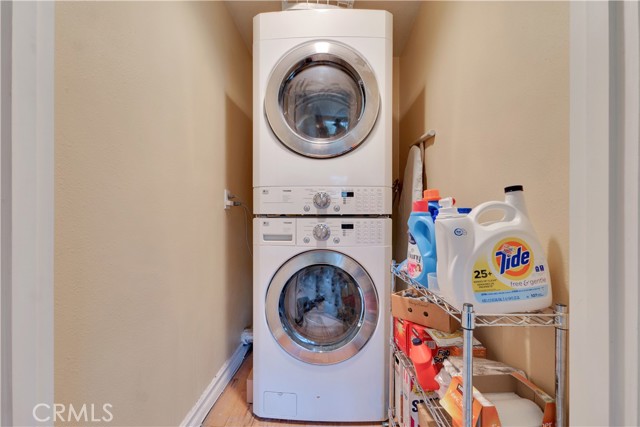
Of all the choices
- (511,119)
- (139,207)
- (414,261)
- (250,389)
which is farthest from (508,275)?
(250,389)

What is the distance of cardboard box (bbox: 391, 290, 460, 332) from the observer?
81cm

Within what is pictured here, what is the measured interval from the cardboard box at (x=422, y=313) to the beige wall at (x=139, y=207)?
33.2 inches

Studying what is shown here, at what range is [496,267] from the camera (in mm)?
597

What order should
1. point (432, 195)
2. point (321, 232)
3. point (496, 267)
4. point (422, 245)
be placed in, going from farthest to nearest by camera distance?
point (321, 232), point (432, 195), point (422, 245), point (496, 267)

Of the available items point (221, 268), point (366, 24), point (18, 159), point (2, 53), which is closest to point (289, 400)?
point (221, 268)

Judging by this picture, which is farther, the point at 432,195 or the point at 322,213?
the point at 322,213

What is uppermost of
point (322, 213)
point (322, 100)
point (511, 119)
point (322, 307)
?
point (322, 100)

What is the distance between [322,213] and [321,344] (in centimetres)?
63

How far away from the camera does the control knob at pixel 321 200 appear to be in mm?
1247

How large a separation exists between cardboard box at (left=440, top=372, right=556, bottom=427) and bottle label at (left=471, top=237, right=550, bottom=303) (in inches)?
9.0

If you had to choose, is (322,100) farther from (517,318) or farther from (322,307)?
(517,318)

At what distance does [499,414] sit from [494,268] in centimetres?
34

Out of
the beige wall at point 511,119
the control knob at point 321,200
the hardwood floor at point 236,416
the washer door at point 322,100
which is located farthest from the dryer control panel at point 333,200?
the hardwood floor at point 236,416

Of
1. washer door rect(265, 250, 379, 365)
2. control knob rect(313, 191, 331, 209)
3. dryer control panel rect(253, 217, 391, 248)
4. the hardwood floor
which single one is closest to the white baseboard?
the hardwood floor
